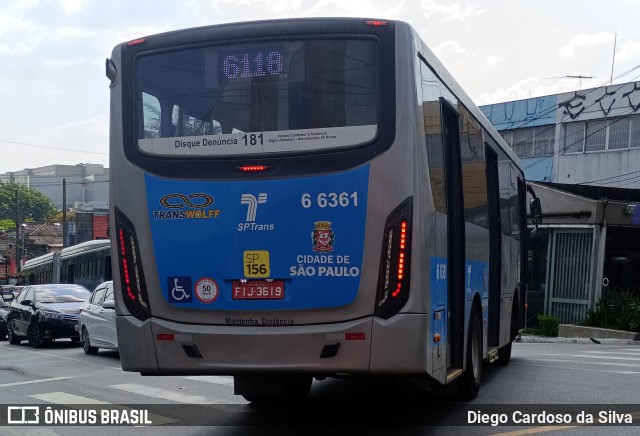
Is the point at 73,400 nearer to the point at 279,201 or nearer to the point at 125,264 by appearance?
the point at 125,264

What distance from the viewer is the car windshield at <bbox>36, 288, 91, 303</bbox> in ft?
74.0

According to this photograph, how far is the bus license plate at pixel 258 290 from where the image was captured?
7340mm

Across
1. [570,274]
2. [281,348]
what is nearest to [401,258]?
[281,348]

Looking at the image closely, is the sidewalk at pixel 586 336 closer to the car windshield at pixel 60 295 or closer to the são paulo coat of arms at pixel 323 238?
the car windshield at pixel 60 295

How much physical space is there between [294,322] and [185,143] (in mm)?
1817

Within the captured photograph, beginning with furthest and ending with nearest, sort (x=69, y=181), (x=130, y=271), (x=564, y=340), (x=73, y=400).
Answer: (x=69, y=181), (x=564, y=340), (x=73, y=400), (x=130, y=271)

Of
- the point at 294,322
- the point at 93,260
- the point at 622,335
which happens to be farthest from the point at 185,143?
the point at 93,260

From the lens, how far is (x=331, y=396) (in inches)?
423

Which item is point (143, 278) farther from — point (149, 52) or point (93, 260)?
point (93, 260)

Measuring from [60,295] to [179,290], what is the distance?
16207 millimetres

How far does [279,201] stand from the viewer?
741cm

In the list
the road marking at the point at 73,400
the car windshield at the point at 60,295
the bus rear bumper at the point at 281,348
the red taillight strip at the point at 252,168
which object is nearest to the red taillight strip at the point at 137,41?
the red taillight strip at the point at 252,168

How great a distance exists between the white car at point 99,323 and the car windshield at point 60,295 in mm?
2754

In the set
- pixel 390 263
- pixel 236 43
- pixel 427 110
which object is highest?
pixel 236 43
